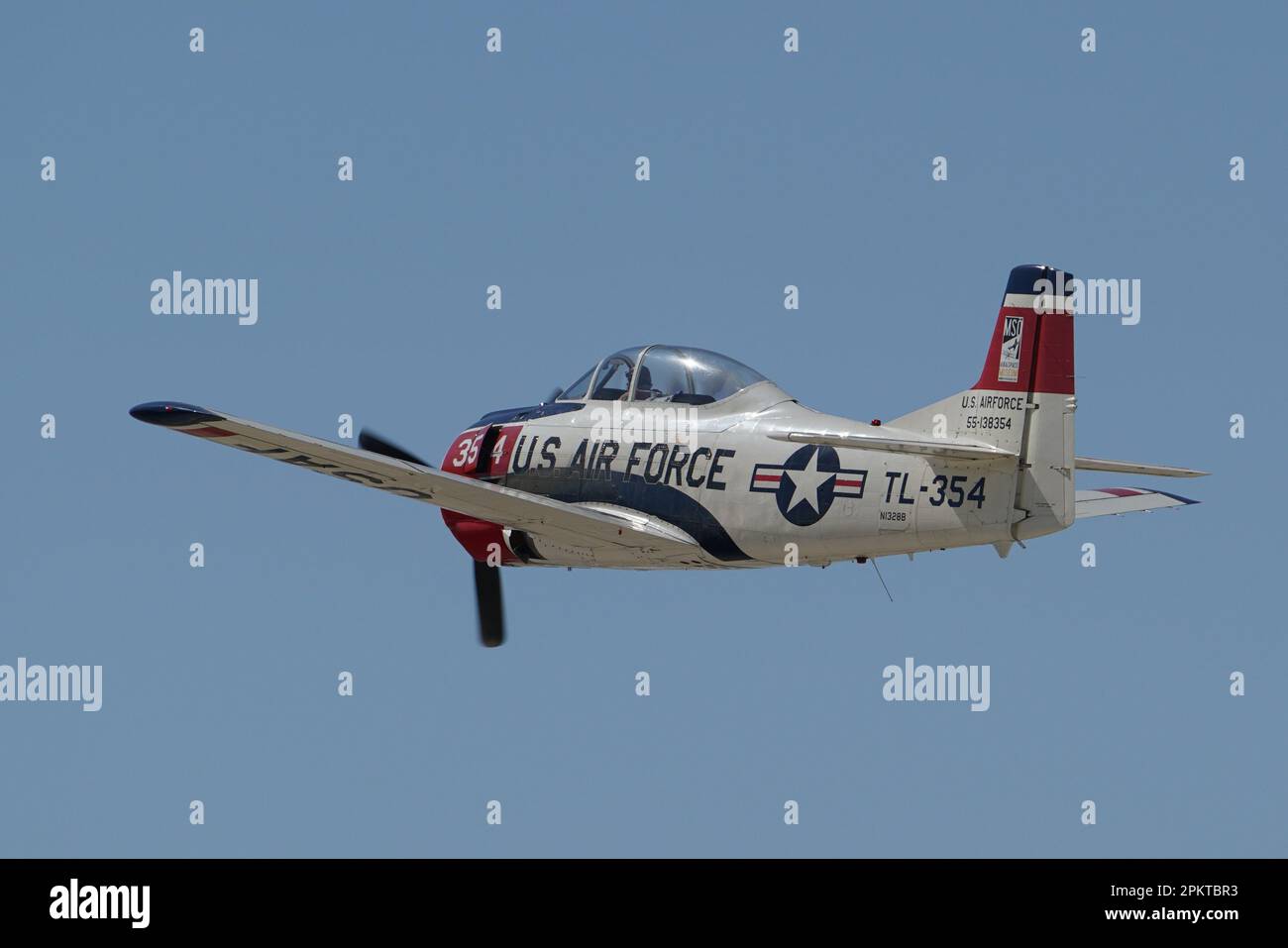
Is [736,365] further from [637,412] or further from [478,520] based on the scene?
[478,520]

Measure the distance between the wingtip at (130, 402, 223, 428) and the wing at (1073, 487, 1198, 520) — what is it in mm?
9903

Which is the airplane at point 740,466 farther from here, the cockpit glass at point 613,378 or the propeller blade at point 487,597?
the propeller blade at point 487,597

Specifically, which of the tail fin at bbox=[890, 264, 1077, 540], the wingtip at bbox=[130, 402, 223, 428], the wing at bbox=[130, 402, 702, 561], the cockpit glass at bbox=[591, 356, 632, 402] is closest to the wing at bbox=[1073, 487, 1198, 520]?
the tail fin at bbox=[890, 264, 1077, 540]

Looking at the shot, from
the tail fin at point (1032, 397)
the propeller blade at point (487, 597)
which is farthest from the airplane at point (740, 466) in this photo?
the propeller blade at point (487, 597)

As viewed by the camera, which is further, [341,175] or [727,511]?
[341,175]

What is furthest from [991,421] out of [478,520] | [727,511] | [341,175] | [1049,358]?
[341,175]

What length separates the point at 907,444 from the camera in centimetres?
2558

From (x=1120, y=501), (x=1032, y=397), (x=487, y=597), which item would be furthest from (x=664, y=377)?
(x=1120, y=501)

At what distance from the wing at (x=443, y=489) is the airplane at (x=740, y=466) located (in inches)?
1.0

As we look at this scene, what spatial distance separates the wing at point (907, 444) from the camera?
25.3 meters

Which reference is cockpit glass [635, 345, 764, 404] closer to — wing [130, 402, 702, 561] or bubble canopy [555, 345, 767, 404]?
bubble canopy [555, 345, 767, 404]

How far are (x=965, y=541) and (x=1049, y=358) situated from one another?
2025 millimetres
